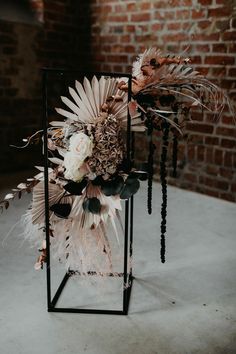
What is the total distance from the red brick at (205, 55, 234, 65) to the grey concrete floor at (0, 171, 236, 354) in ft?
4.02

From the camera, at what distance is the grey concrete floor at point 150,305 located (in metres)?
1.44

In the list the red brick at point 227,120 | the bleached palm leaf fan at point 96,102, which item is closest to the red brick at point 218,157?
the red brick at point 227,120

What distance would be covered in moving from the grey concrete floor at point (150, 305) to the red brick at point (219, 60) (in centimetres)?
123

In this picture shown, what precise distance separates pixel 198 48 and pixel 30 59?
155 centimetres

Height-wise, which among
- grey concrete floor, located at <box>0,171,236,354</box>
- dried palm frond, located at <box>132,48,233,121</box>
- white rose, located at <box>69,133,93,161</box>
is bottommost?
grey concrete floor, located at <box>0,171,236,354</box>

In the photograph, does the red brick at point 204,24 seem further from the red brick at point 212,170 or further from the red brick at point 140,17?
→ the red brick at point 212,170

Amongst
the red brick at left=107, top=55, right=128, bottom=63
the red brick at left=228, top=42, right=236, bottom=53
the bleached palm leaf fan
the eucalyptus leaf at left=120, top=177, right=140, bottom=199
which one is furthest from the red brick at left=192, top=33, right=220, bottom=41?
the eucalyptus leaf at left=120, top=177, right=140, bottom=199

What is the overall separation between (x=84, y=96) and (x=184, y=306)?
902 mm

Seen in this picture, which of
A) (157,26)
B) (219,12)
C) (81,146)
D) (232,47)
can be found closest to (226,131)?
(232,47)

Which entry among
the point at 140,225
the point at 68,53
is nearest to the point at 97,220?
the point at 140,225

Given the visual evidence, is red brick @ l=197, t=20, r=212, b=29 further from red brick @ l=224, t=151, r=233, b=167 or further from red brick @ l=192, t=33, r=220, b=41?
red brick @ l=224, t=151, r=233, b=167

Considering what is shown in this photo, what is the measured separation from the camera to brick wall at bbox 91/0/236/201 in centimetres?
309

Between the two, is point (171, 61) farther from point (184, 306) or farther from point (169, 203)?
point (169, 203)

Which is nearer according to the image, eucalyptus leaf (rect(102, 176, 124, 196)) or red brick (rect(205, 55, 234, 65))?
eucalyptus leaf (rect(102, 176, 124, 196))
